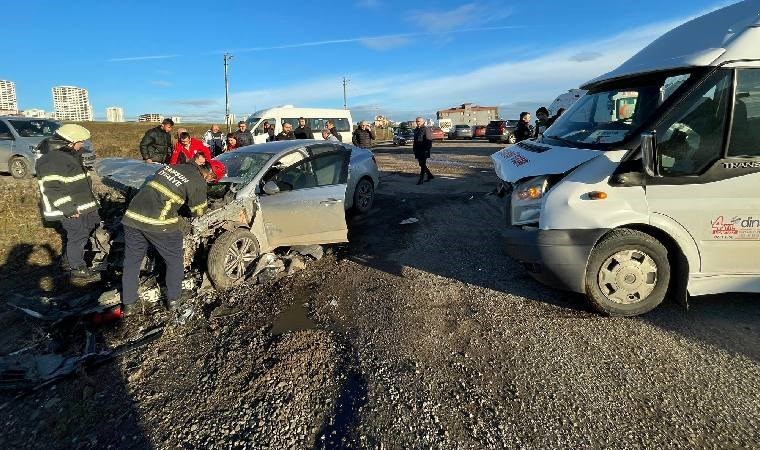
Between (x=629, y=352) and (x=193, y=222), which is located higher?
(x=193, y=222)

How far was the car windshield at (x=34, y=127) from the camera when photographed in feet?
35.9

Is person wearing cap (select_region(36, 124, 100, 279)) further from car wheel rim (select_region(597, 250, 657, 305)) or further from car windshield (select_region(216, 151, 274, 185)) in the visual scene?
car wheel rim (select_region(597, 250, 657, 305))

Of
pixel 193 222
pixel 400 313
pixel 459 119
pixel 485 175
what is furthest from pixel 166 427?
pixel 459 119

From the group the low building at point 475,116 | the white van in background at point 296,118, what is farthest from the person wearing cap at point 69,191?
the low building at point 475,116

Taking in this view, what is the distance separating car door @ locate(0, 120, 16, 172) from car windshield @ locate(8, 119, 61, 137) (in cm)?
21

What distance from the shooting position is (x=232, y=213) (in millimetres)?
4867

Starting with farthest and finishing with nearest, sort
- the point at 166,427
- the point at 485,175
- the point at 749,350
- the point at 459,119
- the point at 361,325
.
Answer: the point at 459,119, the point at 485,175, the point at 361,325, the point at 749,350, the point at 166,427

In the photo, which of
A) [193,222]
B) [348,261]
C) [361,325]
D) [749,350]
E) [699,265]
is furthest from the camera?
[348,261]

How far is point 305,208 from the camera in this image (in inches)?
210

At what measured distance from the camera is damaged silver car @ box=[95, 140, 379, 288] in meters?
4.69

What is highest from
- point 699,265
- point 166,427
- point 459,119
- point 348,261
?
point 459,119

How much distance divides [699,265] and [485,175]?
8362 mm

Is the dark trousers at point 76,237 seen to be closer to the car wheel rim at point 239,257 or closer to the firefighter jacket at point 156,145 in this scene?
the car wheel rim at point 239,257

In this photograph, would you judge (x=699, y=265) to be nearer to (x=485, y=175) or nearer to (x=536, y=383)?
(x=536, y=383)
